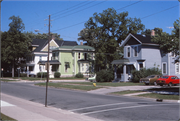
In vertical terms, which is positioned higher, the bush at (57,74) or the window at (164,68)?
the window at (164,68)

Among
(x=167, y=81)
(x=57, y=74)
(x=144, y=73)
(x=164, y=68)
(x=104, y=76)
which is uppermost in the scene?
(x=164, y=68)

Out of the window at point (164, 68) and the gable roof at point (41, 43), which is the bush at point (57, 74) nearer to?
the gable roof at point (41, 43)

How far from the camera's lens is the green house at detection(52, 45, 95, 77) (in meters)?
60.1

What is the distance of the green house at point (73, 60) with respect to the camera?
6012 cm

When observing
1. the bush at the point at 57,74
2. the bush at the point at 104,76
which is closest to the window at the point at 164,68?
the bush at the point at 104,76

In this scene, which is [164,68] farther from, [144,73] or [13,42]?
[13,42]

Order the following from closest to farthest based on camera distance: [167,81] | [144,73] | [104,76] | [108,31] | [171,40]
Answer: [171,40] < [167,81] < [144,73] < [104,76] < [108,31]

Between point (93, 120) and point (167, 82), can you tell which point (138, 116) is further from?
point (167, 82)

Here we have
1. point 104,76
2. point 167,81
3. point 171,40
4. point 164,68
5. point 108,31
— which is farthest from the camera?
point 108,31

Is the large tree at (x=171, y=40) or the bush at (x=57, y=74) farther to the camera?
the bush at (x=57, y=74)

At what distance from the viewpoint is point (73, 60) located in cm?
6188

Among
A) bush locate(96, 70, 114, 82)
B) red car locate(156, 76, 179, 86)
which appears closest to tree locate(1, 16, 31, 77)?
bush locate(96, 70, 114, 82)

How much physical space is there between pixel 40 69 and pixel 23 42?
8868 mm

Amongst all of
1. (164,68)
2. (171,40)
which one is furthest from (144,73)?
(171,40)
